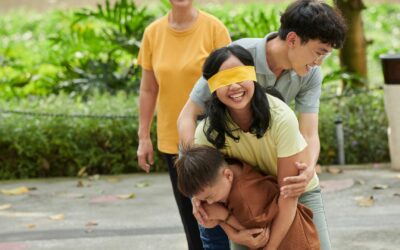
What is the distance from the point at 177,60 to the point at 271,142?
0.97 metres

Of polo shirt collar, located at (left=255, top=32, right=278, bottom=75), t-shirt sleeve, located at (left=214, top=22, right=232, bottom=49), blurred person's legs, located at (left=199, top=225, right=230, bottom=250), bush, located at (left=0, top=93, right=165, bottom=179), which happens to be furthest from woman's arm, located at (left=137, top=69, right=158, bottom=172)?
bush, located at (left=0, top=93, right=165, bottom=179)

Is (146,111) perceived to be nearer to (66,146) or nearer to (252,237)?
(252,237)

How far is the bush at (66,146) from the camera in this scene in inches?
306

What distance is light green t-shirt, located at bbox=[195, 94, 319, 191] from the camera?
3.35m

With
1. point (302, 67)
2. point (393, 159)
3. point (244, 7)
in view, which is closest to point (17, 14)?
point (244, 7)

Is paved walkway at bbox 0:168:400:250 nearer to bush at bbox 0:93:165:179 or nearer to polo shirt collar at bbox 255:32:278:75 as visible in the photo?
bush at bbox 0:93:165:179

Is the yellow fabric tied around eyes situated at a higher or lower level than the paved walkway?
higher

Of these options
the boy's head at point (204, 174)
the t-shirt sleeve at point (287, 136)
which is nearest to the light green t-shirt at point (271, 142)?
the t-shirt sleeve at point (287, 136)

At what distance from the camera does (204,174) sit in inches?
130

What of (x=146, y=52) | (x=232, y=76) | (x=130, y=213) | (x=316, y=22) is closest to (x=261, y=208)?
(x=232, y=76)

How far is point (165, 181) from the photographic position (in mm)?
Answer: 7434

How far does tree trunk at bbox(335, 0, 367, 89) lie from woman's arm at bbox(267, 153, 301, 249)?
5853 mm

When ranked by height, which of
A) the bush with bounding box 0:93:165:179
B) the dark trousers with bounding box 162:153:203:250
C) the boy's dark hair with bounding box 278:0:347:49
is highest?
the boy's dark hair with bounding box 278:0:347:49

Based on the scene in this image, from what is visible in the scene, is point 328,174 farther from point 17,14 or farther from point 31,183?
point 17,14
